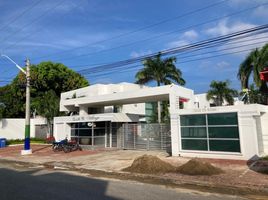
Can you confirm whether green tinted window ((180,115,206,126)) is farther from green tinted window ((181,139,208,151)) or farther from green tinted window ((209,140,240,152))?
green tinted window ((209,140,240,152))

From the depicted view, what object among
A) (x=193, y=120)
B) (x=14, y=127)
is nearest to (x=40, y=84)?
(x=14, y=127)

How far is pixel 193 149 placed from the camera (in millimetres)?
18172

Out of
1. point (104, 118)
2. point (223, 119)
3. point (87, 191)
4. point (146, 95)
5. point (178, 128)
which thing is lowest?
point (87, 191)

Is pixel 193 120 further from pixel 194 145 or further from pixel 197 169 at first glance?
pixel 197 169

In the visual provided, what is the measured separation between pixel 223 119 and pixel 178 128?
3.18m

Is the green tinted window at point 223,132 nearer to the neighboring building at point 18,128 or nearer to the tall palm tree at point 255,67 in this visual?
the tall palm tree at point 255,67

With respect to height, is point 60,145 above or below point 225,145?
below

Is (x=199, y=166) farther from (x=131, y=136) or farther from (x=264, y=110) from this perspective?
(x=131, y=136)

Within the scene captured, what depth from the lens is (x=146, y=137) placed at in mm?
23188

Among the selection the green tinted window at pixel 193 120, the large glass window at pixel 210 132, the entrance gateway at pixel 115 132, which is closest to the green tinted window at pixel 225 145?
the large glass window at pixel 210 132

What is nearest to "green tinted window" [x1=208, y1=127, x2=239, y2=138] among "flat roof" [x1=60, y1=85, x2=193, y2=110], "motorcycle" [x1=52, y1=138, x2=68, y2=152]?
"flat roof" [x1=60, y1=85, x2=193, y2=110]

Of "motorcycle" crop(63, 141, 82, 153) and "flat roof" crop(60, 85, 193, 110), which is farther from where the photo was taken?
"motorcycle" crop(63, 141, 82, 153)

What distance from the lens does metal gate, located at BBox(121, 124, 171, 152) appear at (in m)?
22.1

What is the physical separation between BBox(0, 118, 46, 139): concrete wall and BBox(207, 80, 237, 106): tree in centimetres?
2400
